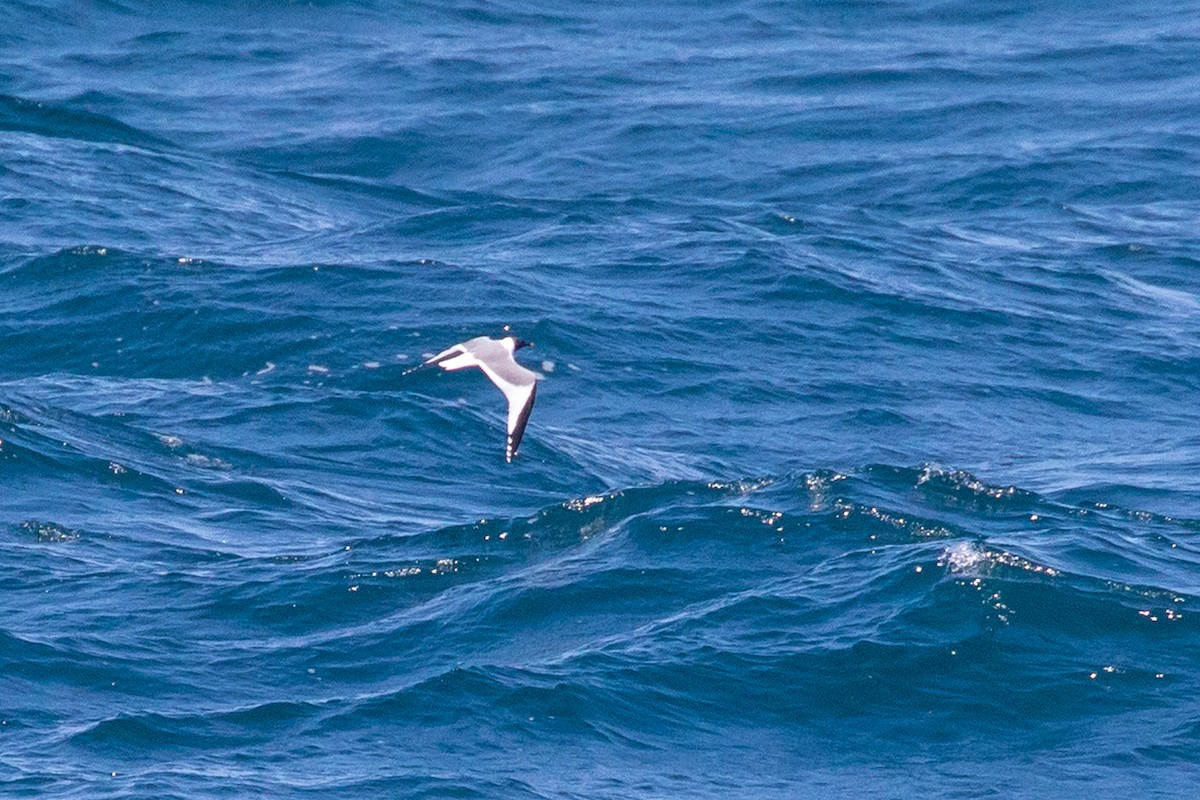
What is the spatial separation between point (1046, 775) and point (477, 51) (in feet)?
80.0

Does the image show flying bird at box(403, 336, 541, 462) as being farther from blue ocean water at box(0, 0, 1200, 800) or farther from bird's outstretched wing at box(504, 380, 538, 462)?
blue ocean water at box(0, 0, 1200, 800)

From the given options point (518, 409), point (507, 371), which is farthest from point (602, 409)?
point (518, 409)

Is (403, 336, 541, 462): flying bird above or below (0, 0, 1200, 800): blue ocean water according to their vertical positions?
above

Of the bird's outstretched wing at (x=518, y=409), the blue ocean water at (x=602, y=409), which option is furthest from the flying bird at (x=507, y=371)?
the blue ocean water at (x=602, y=409)

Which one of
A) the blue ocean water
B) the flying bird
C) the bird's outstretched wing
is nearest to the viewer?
the bird's outstretched wing

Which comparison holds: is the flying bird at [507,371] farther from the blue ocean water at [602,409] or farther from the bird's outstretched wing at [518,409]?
the blue ocean water at [602,409]

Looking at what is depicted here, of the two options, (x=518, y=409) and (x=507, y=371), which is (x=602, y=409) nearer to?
(x=507, y=371)

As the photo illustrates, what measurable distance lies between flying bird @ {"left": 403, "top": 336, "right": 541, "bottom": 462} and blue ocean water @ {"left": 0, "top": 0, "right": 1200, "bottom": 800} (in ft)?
6.72

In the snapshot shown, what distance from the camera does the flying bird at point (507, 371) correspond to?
13.3 m

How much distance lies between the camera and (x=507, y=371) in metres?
14.3

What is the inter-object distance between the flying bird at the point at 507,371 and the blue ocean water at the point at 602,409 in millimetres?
2048

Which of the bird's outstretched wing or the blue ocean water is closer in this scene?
the bird's outstretched wing

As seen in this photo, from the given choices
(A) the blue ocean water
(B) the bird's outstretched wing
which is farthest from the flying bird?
(A) the blue ocean water

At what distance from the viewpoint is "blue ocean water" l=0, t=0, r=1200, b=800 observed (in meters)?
13.9
